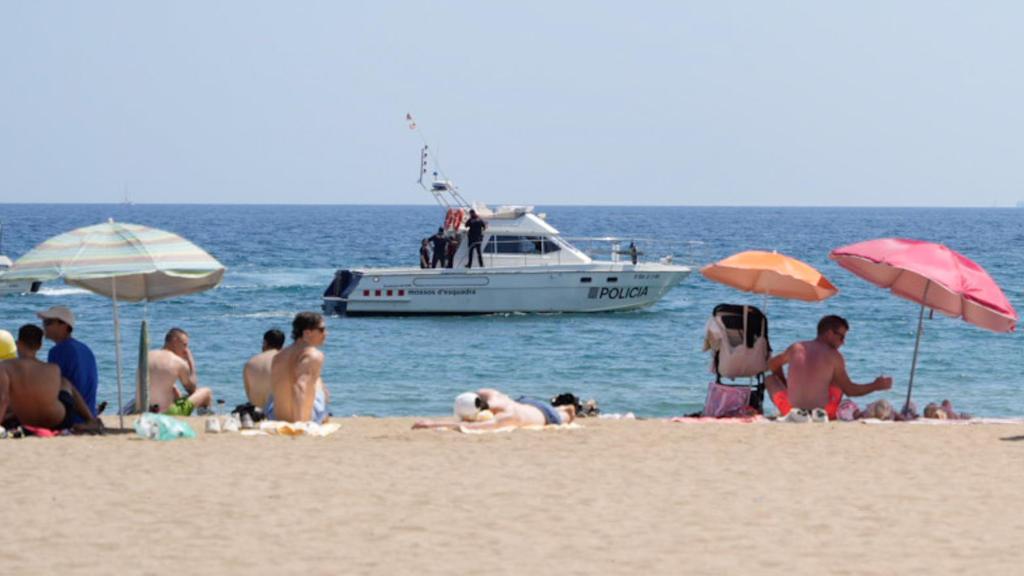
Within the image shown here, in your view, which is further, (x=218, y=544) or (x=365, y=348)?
(x=365, y=348)

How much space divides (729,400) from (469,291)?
21.3 meters

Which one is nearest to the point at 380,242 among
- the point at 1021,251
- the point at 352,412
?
the point at 1021,251

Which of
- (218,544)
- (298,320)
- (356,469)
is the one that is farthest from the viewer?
(298,320)

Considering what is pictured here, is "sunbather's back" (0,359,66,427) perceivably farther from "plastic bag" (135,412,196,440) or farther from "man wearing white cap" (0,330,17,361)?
"man wearing white cap" (0,330,17,361)

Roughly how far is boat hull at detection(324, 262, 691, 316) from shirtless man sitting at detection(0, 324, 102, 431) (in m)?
23.0

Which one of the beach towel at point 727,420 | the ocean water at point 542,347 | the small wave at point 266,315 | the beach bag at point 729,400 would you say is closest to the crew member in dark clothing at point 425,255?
the ocean water at point 542,347

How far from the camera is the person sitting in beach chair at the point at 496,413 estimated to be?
13477mm

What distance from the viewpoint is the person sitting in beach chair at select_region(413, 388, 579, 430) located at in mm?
13477

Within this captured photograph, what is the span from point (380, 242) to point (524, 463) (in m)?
93.2

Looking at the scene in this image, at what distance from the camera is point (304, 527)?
9.11 m

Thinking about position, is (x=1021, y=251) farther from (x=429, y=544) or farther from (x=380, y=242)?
(x=429, y=544)

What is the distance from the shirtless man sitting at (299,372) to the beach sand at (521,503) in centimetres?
47

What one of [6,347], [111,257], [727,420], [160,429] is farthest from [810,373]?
[6,347]

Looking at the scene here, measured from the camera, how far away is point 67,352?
1295cm
